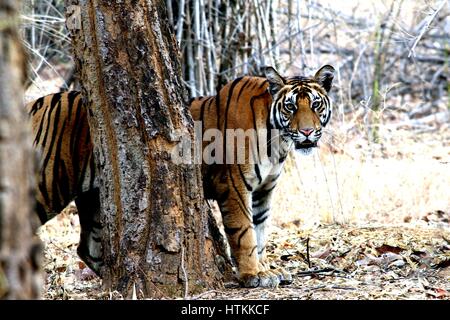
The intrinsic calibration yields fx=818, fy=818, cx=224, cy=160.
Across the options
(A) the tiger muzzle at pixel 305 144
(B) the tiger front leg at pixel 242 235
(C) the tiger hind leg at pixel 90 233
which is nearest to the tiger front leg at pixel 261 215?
(B) the tiger front leg at pixel 242 235

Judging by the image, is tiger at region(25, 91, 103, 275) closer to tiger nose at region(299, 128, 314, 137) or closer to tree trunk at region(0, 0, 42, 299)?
tiger nose at region(299, 128, 314, 137)

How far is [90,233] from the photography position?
5.68m

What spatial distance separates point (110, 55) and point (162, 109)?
387mm

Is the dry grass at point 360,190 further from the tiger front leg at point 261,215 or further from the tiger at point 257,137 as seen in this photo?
the tiger at point 257,137

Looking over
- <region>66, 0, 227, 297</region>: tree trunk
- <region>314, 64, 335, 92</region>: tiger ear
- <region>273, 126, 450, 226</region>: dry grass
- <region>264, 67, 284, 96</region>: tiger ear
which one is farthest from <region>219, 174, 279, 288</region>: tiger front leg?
<region>273, 126, 450, 226</region>: dry grass

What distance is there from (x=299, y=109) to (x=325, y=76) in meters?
0.36

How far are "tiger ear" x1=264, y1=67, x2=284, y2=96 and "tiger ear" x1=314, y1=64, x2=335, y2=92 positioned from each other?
25 cm

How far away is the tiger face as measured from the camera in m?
5.09

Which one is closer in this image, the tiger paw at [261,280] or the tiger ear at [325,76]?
the tiger paw at [261,280]

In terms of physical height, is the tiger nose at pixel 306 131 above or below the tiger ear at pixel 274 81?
below

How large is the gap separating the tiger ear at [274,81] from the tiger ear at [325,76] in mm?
250

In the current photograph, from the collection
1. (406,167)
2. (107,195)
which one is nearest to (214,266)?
(107,195)

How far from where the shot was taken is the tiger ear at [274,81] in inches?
205
